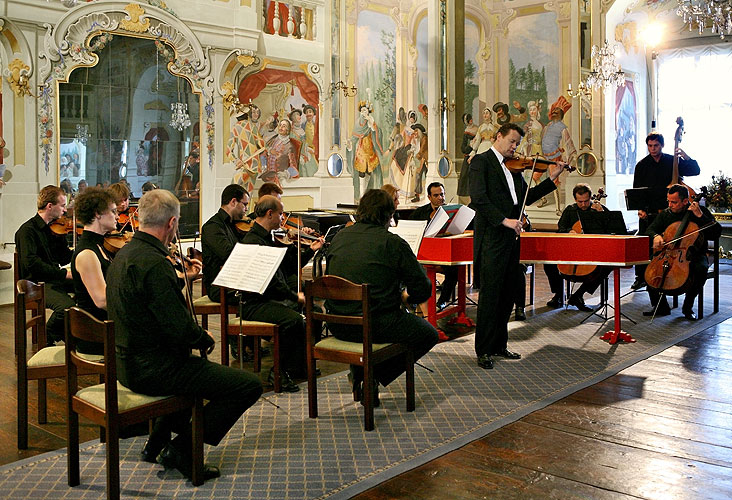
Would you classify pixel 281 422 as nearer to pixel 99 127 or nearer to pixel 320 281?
pixel 320 281

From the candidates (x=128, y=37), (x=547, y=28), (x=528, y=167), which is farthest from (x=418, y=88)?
(x=528, y=167)

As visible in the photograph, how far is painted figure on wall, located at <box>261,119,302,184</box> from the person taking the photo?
1158 cm

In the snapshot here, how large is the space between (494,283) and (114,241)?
2.91 meters

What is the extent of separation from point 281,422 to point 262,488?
3.11ft

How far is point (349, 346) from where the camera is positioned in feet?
14.3

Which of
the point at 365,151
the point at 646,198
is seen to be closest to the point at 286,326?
the point at 646,198

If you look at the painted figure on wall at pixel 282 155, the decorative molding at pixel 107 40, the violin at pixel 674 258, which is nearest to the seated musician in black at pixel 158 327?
the violin at pixel 674 258

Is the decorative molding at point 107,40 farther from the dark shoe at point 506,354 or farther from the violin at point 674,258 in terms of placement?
the violin at point 674,258

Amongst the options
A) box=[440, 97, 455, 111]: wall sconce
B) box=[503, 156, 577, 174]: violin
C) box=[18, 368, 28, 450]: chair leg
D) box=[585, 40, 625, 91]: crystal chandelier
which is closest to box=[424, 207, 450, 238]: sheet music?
box=[503, 156, 577, 174]: violin

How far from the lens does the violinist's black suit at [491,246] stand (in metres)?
5.55

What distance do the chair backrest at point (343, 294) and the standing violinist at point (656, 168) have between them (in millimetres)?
5188

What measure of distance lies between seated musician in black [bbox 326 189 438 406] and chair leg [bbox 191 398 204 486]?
1206 mm

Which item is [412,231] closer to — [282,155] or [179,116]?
[179,116]

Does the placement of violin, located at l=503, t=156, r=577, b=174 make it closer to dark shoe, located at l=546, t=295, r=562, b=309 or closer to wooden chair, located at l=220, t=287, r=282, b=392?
wooden chair, located at l=220, t=287, r=282, b=392
